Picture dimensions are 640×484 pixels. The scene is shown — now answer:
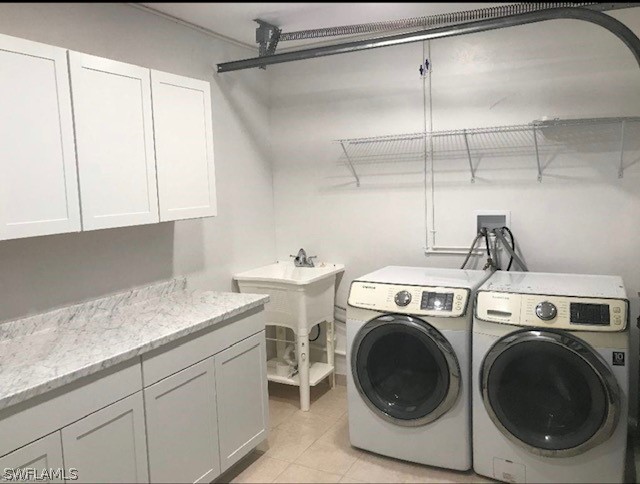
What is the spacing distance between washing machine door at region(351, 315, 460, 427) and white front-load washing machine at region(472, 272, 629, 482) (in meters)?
0.16

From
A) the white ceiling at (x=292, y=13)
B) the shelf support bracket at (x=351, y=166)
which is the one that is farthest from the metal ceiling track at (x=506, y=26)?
the shelf support bracket at (x=351, y=166)

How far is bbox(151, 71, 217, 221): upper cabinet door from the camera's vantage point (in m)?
2.54

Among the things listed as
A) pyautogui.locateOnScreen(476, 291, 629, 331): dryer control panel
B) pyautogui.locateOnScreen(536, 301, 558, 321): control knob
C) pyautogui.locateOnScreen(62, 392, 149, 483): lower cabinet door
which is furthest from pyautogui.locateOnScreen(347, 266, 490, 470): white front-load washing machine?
pyautogui.locateOnScreen(62, 392, 149, 483): lower cabinet door

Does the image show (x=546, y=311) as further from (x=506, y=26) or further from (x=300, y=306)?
(x=300, y=306)

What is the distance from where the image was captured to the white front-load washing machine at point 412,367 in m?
2.57

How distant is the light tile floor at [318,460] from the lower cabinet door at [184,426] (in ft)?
1.08

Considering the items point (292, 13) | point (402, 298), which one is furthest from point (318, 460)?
point (292, 13)

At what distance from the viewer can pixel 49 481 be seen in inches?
67.7

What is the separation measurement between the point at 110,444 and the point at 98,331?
544 millimetres

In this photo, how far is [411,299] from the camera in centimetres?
268

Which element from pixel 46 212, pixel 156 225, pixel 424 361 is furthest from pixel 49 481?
pixel 424 361

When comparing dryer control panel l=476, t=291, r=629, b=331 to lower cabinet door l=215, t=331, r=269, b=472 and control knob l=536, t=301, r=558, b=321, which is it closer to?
control knob l=536, t=301, r=558, b=321

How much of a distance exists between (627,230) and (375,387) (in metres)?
1.65

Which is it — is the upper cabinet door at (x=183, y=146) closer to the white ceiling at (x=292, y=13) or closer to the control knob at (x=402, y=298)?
the white ceiling at (x=292, y=13)
